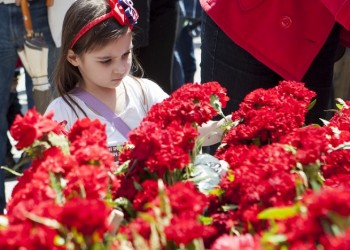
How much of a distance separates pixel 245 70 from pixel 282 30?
0.60 ft

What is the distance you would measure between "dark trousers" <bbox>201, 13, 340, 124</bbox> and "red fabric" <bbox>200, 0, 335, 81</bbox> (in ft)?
0.19

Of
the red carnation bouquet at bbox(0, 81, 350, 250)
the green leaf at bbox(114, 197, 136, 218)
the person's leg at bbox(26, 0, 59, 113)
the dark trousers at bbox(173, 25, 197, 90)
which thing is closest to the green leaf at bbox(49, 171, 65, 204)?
the red carnation bouquet at bbox(0, 81, 350, 250)

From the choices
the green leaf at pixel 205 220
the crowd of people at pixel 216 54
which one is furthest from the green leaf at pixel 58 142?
the crowd of people at pixel 216 54

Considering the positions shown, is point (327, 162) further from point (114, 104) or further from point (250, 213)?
point (114, 104)

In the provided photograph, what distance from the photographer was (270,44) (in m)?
1.93

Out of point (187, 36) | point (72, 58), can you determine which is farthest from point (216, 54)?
point (187, 36)

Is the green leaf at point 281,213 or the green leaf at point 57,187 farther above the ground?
the green leaf at point 281,213

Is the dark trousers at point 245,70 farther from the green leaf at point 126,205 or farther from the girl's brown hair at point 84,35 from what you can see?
the green leaf at point 126,205

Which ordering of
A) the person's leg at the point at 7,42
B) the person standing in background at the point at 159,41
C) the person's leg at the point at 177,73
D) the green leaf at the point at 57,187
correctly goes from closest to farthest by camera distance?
the green leaf at the point at 57,187
the person's leg at the point at 7,42
the person standing in background at the point at 159,41
the person's leg at the point at 177,73

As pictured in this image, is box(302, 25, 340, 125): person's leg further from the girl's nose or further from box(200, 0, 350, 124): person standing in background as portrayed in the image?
the girl's nose

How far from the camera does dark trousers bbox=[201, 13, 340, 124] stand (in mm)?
2006

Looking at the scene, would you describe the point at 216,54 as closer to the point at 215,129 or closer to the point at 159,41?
the point at 215,129

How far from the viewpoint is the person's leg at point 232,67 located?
2.01 meters

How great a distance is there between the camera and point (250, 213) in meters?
1.09
